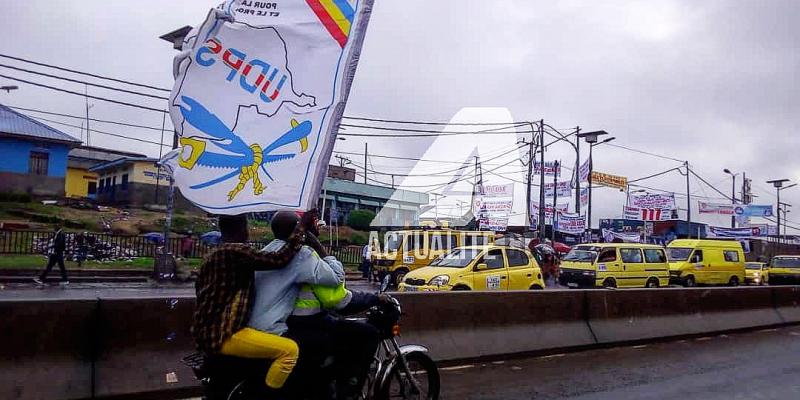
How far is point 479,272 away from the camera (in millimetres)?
15047

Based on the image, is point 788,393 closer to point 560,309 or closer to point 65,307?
point 560,309

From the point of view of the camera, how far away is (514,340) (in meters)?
9.03

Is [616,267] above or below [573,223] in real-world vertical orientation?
below

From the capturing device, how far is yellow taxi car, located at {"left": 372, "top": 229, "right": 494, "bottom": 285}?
21.6 meters

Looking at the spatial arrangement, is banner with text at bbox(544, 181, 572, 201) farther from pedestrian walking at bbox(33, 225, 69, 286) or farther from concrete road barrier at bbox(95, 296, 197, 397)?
concrete road barrier at bbox(95, 296, 197, 397)

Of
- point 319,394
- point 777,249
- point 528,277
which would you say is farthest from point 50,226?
point 777,249

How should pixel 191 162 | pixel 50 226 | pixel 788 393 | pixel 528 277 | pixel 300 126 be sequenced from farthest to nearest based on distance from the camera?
pixel 50 226, pixel 528 277, pixel 788 393, pixel 300 126, pixel 191 162

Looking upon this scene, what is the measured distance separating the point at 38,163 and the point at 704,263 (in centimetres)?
3594

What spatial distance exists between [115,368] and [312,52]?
135 inches

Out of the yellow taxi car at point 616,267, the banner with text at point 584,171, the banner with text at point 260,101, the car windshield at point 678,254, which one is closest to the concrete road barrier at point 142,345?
the banner with text at point 260,101

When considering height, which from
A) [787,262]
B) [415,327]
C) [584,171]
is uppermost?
[584,171]

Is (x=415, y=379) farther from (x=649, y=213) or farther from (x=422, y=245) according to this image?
(x=649, y=213)

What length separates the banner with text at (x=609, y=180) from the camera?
53.3m

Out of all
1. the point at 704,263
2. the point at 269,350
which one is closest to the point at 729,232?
the point at 704,263
